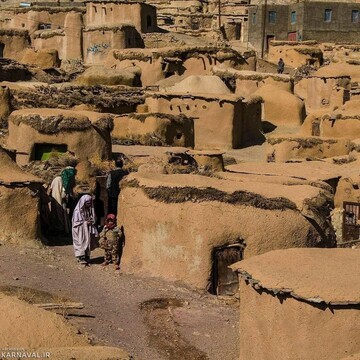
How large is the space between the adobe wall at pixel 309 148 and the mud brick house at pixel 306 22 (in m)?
25.4

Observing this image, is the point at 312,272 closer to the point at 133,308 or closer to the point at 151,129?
the point at 133,308

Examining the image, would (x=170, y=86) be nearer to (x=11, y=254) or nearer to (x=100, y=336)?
(x=11, y=254)

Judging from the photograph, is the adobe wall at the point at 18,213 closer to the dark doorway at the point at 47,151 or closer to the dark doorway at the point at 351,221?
the dark doorway at the point at 47,151

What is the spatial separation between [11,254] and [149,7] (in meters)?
29.1

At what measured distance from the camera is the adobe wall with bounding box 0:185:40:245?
11.3 metres

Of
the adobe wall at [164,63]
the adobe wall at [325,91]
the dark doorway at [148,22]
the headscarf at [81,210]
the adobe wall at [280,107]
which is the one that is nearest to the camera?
the headscarf at [81,210]

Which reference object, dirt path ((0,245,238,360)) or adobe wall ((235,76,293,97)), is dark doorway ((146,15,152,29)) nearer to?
adobe wall ((235,76,293,97))

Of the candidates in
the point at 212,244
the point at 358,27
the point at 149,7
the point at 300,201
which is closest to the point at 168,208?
the point at 212,244

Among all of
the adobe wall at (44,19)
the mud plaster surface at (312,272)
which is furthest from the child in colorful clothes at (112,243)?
the adobe wall at (44,19)

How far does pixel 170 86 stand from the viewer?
2853cm

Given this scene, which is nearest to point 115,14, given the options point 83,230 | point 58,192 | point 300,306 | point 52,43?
point 52,43

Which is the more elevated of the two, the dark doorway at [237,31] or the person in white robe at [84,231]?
the dark doorway at [237,31]

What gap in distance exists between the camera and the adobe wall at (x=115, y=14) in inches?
1446

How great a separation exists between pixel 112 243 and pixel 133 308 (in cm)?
168
